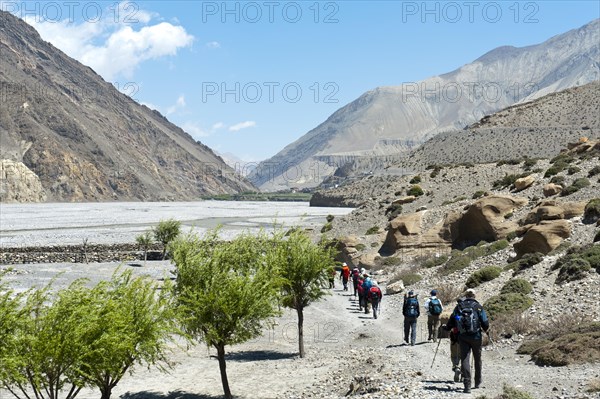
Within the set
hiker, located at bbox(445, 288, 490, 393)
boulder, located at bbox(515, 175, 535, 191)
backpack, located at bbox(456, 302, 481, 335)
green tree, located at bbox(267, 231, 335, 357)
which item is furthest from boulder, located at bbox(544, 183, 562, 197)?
backpack, located at bbox(456, 302, 481, 335)

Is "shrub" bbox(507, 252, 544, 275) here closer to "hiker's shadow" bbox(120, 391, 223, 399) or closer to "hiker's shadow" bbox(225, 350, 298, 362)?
"hiker's shadow" bbox(225, 350, 298, 362)

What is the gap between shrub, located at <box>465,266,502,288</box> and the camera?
30.8m

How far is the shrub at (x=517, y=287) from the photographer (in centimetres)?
2576

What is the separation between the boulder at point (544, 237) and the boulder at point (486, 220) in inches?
312

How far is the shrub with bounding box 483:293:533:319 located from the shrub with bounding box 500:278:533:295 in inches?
23.3

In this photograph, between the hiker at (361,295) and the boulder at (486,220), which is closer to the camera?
the hiker at (361,295)

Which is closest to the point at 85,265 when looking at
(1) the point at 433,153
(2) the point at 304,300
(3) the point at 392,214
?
(3) the point at 392,214

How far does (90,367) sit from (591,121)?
120m

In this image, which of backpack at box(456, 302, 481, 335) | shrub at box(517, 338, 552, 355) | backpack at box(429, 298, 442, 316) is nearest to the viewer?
backpack at box(456, 302, 481, 335)

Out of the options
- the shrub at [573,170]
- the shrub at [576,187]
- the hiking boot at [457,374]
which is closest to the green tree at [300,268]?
the hiking boot at [457,374]

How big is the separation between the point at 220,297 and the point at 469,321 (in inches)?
284

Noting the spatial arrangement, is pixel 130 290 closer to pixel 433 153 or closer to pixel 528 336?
pixel 528 336

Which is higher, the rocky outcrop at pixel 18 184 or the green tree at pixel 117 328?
the rocky outcrop at pixel 18 184

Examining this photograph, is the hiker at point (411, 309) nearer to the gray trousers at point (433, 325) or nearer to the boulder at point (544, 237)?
the gray trousers at point (433, 325)
